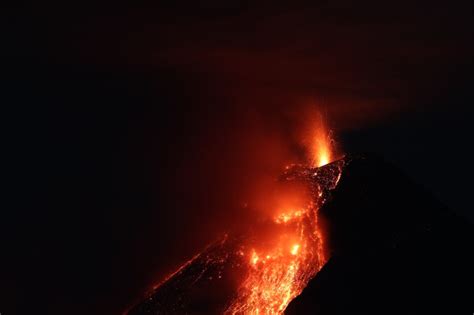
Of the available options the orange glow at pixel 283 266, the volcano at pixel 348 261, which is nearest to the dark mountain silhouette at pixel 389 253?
the volcano at pixel 348 261

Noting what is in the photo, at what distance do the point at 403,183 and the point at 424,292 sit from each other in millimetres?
5768

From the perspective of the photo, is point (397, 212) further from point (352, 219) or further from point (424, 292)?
point (424, 292)

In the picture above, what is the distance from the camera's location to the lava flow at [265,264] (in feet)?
64.5

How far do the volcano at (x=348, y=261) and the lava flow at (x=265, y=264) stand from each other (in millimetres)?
45

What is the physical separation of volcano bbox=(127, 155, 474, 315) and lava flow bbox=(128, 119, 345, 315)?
0.05 metres

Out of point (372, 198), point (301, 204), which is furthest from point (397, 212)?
point (301, 204)

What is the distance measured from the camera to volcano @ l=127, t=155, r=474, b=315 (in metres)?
17.2

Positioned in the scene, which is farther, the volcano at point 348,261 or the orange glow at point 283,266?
the orange glow at point 283,266

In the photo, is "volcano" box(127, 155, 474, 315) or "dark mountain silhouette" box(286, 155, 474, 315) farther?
"volcano" box(127, 155, 474, 315)

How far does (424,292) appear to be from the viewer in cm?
1731

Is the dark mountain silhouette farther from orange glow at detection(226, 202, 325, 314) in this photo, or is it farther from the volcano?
orange glow at detection(226, 202, 325, 314)

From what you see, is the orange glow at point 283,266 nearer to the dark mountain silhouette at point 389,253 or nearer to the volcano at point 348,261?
the volcano at point 348,261

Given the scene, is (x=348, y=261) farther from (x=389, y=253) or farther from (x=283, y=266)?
(x=283, y=266)

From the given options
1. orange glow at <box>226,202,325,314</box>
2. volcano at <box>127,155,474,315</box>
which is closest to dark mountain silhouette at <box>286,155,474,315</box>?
volcano at <box>127,155,474,315</box>
